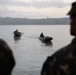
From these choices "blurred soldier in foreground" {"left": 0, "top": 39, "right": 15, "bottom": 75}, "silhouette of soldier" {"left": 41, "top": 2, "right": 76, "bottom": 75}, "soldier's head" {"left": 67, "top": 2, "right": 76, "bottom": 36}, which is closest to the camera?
"silhouette of soldier" {"left": 41, "top": 2, "right": 76, "bottom": 75}

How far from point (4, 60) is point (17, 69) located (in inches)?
961

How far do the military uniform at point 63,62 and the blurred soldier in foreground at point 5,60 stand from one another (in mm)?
460

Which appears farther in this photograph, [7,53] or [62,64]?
[7,53]

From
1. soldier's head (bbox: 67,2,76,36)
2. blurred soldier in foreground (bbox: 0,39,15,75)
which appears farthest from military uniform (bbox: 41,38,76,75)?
blurred soldier in foreground (bbox: 0,39,15,75)

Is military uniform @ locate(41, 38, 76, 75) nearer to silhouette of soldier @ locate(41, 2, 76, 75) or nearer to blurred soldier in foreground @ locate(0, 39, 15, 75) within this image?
silhouette of soldier @ locate(41, 2, 76, 75)

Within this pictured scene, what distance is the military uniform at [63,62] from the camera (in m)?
3.71

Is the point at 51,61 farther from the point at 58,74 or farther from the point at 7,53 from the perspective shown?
the point at 7,53

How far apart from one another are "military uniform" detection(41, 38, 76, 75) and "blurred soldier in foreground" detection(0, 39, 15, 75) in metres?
0.46

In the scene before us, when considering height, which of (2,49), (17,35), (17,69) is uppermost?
(2,49)

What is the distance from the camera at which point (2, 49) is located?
13.0 feet

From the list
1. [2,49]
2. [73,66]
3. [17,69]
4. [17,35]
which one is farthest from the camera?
[17,35]

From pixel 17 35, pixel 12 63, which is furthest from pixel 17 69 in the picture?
pixel 17 35

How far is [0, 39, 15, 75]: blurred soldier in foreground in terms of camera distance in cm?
387

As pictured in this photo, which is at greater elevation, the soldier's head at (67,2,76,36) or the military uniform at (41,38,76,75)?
the soldier's head at (67,2,76,36)
